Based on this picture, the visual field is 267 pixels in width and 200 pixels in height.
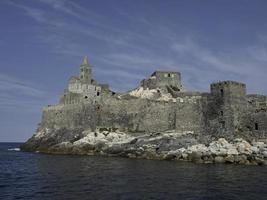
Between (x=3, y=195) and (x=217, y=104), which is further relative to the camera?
(x=217, y=104)

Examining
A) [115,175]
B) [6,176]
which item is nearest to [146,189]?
[115,175]

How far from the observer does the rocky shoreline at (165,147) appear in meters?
38.4

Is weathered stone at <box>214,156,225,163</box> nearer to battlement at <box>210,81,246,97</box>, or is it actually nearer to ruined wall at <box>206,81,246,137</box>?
ruined wall at <box>206,81,246,137</box>

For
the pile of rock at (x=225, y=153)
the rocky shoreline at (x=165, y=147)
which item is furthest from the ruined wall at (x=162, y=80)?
the pile of rock at (x=225, y=153)

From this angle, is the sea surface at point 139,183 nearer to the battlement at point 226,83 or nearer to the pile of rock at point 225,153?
the pile of rock at point 225,153

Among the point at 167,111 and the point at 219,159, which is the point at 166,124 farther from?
the point at 219,159

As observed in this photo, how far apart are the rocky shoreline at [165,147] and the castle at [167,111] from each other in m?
1.86

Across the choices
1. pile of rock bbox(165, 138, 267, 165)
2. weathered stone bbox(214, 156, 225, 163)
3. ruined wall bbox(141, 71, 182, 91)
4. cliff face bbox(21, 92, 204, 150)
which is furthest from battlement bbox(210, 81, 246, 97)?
ruined wall bbox(141, 71, 182, 91)

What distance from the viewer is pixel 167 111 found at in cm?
4844

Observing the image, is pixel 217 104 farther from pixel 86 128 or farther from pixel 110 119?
pixel 86 128

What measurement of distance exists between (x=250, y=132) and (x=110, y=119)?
2025 centimetres

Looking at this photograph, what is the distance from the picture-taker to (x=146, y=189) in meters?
22.3

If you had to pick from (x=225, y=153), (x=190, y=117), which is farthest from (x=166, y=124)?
(x=225, y=153)

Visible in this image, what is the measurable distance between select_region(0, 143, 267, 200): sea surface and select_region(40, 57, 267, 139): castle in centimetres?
956
